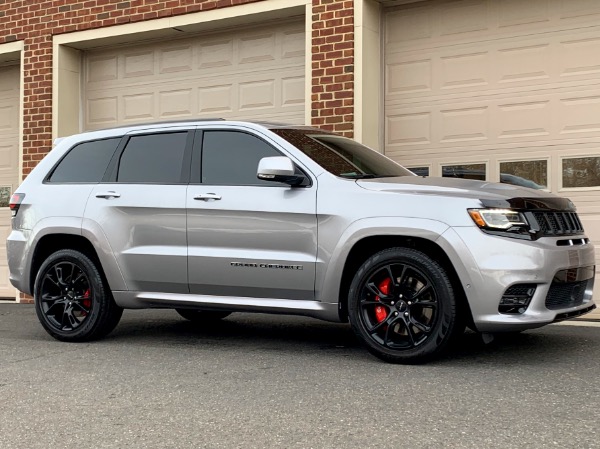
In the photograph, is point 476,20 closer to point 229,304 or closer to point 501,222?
point 501,222

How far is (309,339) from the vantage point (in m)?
7.25

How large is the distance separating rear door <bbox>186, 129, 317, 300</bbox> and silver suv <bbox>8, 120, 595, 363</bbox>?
11 millimetres

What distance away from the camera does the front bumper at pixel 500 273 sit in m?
5.53

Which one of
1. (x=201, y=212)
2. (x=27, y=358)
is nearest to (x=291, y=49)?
(x=201, y=212)

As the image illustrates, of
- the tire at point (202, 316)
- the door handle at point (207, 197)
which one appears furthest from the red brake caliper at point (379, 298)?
the tire at point (202, 316)

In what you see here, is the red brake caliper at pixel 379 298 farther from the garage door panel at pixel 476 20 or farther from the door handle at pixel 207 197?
the garage door panel at pixel 476 20

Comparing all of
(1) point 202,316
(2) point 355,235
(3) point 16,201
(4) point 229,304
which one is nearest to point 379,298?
(2) point 355,235

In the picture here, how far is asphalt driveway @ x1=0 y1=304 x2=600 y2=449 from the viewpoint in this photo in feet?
13.3

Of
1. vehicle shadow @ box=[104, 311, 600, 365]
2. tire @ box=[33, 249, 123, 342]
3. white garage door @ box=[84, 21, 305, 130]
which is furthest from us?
white garage door @ box=[84, 21, 305, 130]

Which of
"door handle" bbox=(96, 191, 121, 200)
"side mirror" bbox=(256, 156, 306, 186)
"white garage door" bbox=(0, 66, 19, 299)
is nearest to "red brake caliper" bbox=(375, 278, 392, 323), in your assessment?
"side mirror" bbox=(256, 156, 306, 186)

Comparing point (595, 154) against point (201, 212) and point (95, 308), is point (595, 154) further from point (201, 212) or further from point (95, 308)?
point (95, 308)

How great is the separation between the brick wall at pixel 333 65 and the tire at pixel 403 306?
169 inches

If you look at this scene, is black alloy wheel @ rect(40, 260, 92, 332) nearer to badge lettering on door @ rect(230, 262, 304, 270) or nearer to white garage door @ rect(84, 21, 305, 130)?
badge lettering on door @ rect(230, 262, 304, 270)

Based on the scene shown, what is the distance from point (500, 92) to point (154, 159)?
429 cm
